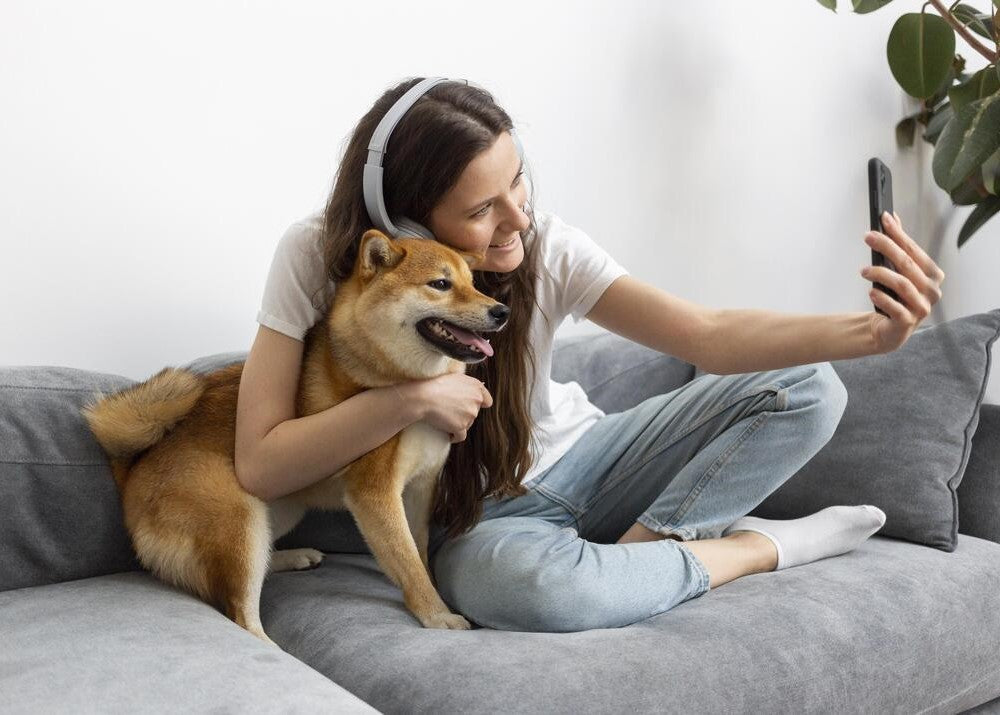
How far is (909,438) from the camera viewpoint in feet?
6.04

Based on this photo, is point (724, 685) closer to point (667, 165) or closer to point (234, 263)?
point (234, 263)

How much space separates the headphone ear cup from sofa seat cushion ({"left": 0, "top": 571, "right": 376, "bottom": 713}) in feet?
2.01

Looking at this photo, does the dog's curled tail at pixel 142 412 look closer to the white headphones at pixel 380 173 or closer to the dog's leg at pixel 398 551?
the dog's leg at pixel 398 551

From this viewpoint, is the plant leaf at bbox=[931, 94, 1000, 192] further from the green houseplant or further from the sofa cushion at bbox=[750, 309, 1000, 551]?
the sofa cushion at bbox=[750, 309, 1000, 551]

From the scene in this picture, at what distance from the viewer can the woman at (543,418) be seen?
145cm

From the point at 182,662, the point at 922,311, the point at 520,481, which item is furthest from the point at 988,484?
the point at 182,662

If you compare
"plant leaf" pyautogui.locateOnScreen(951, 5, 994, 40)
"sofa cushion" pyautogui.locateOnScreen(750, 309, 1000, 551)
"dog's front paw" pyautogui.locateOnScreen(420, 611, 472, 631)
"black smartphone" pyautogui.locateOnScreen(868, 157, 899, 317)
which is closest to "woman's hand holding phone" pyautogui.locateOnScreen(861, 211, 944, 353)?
"black smartphone" pyautogui.locateOnScreen(868, 157, 899, 317)

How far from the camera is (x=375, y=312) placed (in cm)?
148

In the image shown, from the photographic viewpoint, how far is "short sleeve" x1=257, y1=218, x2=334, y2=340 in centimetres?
155

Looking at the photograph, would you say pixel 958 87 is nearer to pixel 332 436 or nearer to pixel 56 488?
pixel 332 436

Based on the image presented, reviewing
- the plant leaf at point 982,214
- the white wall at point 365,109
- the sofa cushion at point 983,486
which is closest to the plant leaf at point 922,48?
the plant leaf at point 982,214

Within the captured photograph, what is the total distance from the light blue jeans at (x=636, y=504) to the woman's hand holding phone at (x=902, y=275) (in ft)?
1.28

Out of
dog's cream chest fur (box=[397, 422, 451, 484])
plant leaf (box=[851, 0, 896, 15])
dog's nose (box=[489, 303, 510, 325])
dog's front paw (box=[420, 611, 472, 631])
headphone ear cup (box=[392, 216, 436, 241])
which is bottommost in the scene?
dog's front paw (box=[420, 611, 472, 631])

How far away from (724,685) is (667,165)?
172cm
